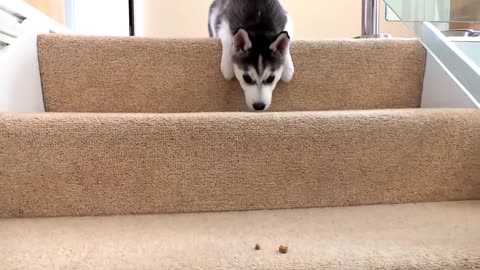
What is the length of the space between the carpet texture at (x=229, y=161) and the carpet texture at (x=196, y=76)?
368 millimetres

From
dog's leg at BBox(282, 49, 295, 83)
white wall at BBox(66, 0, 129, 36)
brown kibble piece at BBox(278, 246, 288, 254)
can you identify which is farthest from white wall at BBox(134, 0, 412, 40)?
brown kibble piece at BBox(278, 246, 288, 254)

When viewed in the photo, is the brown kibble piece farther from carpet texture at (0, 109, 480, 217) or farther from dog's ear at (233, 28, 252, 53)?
dog's ear at (233, 28, 252, 53)

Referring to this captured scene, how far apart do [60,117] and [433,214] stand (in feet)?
3.13

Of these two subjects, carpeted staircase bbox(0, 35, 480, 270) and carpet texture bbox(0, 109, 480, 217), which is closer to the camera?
carpeted staircase bbox(0, 35, 480, 270)

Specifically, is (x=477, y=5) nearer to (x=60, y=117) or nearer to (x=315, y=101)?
(x=315, y=101)

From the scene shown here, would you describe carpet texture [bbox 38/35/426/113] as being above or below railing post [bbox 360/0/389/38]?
below

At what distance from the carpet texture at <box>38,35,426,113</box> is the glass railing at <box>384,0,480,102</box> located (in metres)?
0.17

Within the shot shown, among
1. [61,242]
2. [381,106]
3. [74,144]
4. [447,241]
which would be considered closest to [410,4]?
[381,106]

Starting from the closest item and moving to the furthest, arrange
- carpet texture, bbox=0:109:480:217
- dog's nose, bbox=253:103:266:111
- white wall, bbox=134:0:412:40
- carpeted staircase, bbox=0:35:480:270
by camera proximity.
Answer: carpeted staircase, bbox=0:35:480:270
carpet texture, bbox=0:109:480:217
dog's nose, bbox=253:103:266:111
white wall, bbox=134:0:412:40

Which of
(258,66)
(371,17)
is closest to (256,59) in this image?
(258,66)

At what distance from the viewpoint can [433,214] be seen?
1.21 metres

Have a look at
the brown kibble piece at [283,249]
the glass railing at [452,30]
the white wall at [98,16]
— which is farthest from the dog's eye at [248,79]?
the white wall at [98,16]

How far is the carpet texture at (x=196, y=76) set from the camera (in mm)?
1614

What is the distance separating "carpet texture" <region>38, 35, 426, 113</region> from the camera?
5.30 feet
